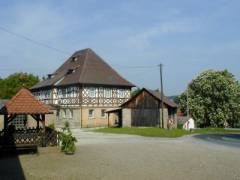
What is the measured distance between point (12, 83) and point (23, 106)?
49.9 metres

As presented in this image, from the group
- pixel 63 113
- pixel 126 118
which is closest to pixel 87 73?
pixel 63 113

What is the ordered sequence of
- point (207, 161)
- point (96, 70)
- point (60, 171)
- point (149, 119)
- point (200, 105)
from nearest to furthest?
point (60, 171)
point (207, 161)
point (149, 119)
point (96, 70)
point (200, 105)

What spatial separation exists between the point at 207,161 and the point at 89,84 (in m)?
31.5

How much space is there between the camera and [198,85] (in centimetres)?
5488

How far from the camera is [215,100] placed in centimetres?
5291

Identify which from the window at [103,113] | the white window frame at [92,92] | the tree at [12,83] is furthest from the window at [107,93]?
the tree at [12,83]

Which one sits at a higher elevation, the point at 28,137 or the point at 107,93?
the point at 107,93

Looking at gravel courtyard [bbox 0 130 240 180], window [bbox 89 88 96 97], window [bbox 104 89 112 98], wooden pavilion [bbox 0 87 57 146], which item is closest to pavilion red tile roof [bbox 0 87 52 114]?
wooden pavilion [bbox 0 87 57 146]

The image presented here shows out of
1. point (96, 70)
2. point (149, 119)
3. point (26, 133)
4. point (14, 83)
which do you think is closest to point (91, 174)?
point (26, 133)

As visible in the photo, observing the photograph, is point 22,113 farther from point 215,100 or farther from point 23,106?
point 215,100

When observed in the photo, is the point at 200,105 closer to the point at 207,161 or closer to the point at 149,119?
the point at 149,119

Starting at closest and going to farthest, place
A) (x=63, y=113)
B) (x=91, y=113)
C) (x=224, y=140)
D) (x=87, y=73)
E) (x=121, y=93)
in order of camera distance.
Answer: (x=224, y=140), (x=91, y=113), (x=87, y=73), (x=63, y=113), (x=121, y=93)

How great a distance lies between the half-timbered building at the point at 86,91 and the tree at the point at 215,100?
11267mm

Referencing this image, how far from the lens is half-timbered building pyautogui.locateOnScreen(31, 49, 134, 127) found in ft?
151
